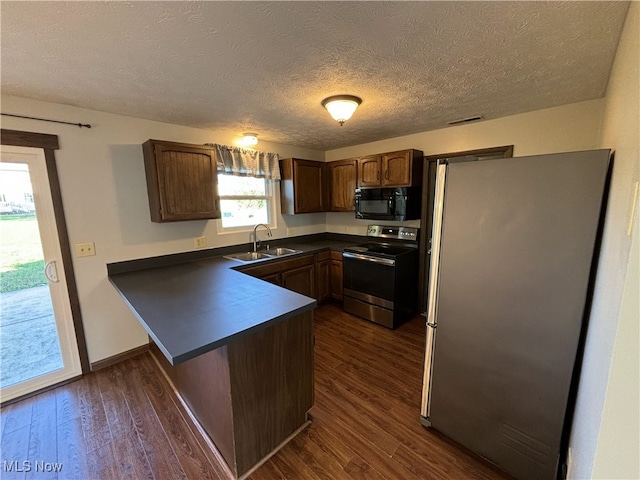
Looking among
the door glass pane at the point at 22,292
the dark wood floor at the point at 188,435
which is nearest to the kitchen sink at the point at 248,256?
the dark wood floor at the point at 188,435

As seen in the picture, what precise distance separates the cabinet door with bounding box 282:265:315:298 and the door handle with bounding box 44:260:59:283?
6.65 feet

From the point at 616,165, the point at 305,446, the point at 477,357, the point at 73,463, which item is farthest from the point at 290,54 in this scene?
the point at 73,463

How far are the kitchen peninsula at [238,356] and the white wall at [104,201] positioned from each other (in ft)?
2.07

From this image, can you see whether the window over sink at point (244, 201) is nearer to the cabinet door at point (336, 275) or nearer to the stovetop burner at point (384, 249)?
the cabinet door at point (336, 275)

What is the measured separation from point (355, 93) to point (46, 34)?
173 cm

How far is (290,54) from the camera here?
55.5 inches

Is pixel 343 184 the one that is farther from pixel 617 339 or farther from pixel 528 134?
pixel 617 339

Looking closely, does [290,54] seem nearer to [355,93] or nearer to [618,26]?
[355,93]

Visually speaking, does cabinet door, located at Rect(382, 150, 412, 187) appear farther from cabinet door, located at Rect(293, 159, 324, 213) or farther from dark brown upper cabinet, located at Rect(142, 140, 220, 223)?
dark brown upper cabinet, located at Rect(142, 140, 220, 223)

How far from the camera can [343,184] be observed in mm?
3750

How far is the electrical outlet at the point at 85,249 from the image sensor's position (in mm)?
2217

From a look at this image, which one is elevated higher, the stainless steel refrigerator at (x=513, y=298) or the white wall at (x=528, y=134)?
the white wall at (x=528, y=134)

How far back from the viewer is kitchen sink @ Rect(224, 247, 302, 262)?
3136mm

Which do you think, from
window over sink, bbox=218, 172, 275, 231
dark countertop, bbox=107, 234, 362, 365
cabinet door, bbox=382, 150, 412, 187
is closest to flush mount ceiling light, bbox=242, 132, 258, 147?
window over sink, bbox=218, 172, 275, 231
